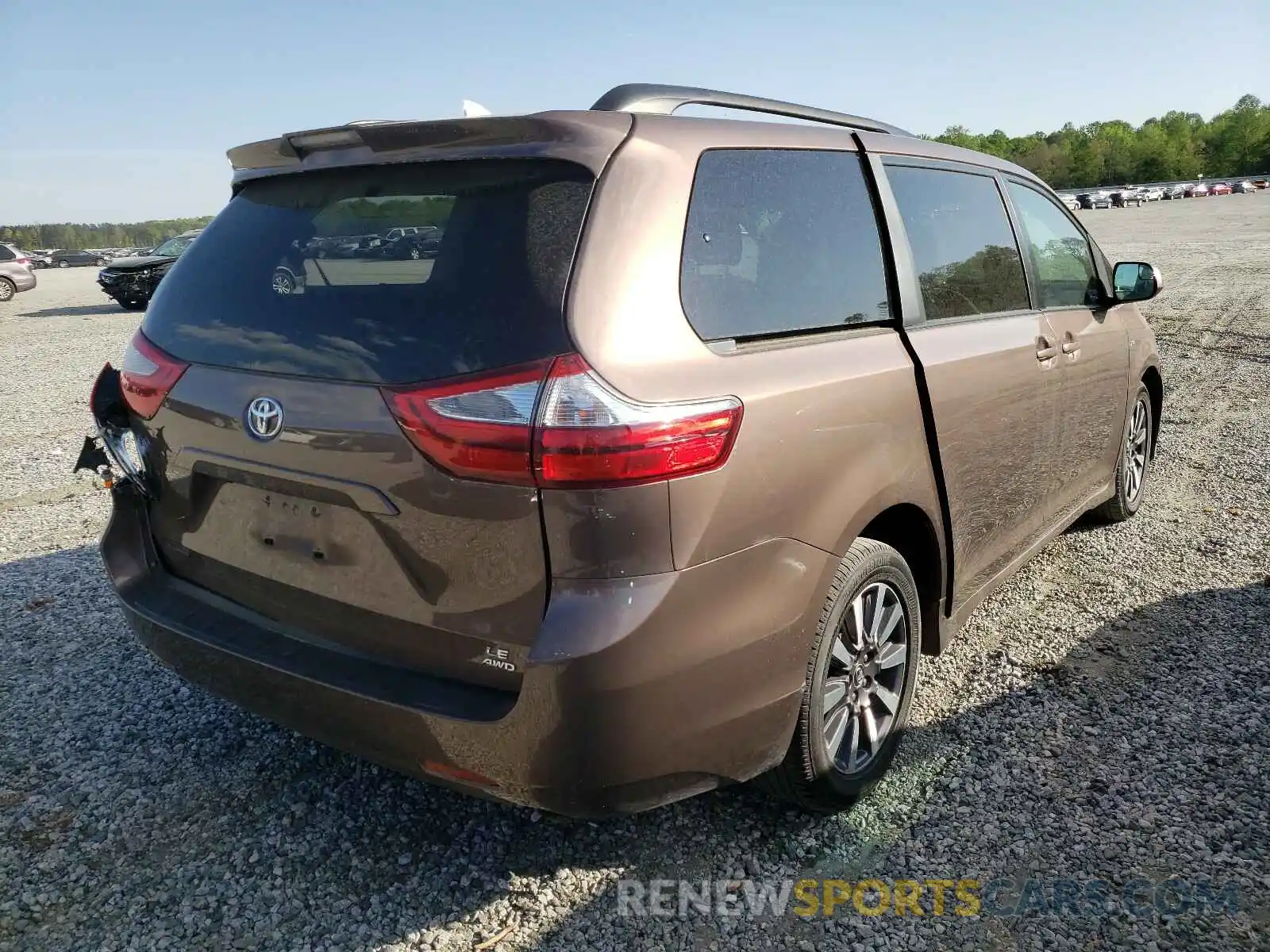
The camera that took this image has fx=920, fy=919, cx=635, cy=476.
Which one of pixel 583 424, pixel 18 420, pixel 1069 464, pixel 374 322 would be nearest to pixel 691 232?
pixel 583 424

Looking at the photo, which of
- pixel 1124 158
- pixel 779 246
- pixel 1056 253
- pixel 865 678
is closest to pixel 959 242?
pixel 1056 253

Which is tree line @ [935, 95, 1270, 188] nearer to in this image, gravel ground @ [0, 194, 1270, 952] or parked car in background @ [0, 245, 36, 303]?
parked car in background @ [0, 245, 36, 303]

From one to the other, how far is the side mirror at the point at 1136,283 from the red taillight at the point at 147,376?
3.96 m

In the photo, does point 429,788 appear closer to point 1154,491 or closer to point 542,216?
point 542,216

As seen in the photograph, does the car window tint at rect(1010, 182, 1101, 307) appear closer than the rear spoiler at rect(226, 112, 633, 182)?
No

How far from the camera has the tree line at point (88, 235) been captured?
10419cm

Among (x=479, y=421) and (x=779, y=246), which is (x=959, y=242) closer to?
(x=779, y=246)

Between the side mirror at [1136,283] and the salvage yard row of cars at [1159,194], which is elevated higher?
the salvage yard row of cars at [1159,194]

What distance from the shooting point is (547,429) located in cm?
182

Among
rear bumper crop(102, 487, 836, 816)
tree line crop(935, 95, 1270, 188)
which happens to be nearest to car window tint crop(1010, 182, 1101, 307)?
rear bumper crop(102, 487, 836, 816)

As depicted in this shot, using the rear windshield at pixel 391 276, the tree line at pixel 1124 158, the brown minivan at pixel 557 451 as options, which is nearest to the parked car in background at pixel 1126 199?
the tree line at pixel 1124 158

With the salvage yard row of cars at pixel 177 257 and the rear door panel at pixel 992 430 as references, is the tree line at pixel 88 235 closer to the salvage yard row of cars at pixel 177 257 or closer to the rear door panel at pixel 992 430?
the salvage yard row of cars at pixel 177 257

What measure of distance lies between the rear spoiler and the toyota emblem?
68cm

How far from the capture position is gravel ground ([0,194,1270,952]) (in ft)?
7.44
